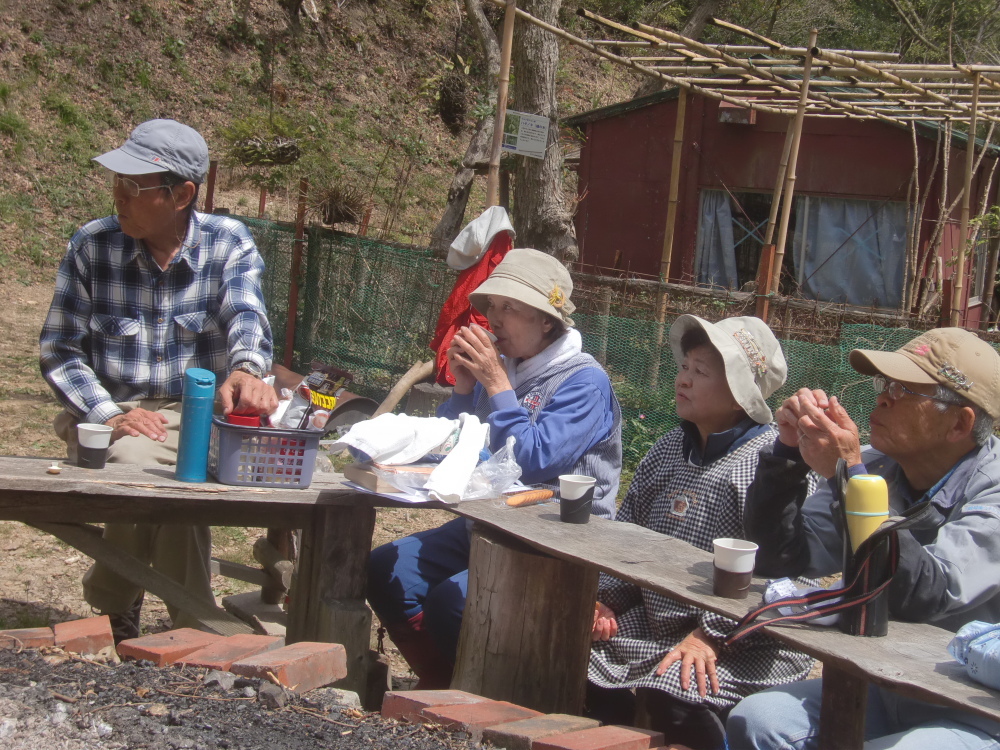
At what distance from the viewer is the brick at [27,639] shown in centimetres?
243

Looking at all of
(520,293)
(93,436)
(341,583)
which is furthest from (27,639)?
(520,293)

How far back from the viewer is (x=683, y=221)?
1398cm

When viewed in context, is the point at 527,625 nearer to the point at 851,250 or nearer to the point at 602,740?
the point at 602,740

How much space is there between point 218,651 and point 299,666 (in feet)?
0.91

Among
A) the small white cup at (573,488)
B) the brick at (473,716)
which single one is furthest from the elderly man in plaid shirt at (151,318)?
the brick at (473,716)

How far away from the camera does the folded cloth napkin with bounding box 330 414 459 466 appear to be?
9.02 ft

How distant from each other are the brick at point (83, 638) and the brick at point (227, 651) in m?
0.25

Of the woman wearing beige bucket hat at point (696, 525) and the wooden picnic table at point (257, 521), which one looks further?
the wooden picnic table at point (257, 521)

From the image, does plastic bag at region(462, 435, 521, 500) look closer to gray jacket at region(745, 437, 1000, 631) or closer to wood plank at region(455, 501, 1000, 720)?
wood plank at region(455, 501, 1000, 720)

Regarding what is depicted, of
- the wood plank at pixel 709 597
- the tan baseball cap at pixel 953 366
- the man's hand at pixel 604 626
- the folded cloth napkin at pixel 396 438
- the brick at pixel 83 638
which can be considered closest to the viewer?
the wood plank at pixel 709 597

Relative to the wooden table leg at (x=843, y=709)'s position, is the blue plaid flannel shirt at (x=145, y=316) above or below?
above

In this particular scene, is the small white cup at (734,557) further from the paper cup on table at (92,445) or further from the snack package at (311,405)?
the paper cup on table at (92,445)

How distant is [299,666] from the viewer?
2.31 metres

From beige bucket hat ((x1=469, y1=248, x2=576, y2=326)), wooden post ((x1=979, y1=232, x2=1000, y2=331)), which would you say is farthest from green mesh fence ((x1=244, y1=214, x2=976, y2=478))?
wooden post ((x1=979, y1=232, x2=1000, y2=331))
